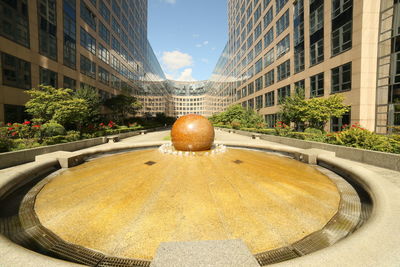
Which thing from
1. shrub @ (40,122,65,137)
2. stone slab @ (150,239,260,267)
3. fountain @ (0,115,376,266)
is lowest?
fountain @ (0,115,376,266)

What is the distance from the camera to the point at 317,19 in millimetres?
22953

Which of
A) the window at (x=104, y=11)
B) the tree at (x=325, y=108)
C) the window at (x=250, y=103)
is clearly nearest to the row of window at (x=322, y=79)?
the tree at (x=325, y=108)

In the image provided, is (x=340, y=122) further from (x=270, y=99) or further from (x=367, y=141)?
(x=270, y=99)

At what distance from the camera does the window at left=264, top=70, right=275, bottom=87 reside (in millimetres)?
34094

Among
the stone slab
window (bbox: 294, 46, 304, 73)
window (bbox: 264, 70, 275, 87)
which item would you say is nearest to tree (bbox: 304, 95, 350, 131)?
window (bbox: 294, 46, 304, 73)

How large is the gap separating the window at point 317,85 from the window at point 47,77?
3422 centimetres

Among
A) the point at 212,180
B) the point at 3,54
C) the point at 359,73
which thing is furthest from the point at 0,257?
the point at 359,73

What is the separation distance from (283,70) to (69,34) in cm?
3533

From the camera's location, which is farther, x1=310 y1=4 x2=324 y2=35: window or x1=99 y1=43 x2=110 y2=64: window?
x1=99 y1=43 x2=110 y2=64: window

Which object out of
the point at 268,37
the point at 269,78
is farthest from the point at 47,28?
the point at 268,37

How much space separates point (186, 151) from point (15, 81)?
66.4 ft

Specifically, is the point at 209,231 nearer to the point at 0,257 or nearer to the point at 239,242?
the point at 239,242

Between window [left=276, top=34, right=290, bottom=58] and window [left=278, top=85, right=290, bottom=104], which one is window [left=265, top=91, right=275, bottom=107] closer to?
window [left=278, top=85, right=290, bottom=104]

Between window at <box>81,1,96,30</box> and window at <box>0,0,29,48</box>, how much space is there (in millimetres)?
12023
